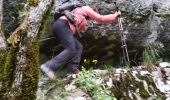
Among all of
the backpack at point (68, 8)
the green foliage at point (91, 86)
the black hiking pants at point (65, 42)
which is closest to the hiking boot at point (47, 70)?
the black hiking pants at point (65, 42)

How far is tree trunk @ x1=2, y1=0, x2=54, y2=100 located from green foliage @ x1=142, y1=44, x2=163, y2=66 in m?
3.50

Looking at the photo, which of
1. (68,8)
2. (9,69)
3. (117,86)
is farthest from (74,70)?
(9,69)

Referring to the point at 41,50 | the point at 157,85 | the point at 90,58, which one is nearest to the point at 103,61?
the point at 90,58

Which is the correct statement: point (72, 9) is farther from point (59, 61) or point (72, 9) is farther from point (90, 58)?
point (90, 58)

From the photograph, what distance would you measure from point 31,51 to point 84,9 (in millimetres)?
2324

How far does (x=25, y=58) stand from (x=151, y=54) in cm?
431

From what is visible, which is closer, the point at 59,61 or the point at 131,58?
the point at 59,61

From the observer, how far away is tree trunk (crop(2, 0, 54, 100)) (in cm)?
496

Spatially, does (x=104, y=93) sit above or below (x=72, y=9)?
below

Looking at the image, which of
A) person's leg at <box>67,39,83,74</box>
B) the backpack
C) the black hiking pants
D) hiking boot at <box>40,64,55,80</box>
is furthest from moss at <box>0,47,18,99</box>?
person's leg at <box>67,39,83,74</box>

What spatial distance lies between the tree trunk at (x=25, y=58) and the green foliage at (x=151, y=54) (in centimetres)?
350

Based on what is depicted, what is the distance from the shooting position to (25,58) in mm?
4992

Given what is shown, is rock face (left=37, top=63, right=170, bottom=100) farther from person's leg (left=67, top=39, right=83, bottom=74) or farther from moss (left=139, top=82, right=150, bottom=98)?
person's leg (left=67, top=39, right=83, bottom=74)

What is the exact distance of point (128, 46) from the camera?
909 centimetres
